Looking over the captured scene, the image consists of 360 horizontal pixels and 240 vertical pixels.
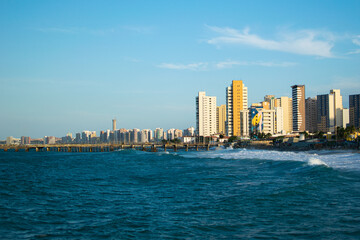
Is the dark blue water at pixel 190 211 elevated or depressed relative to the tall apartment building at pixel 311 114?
depressed

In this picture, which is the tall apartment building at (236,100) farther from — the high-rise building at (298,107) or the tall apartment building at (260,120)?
the high-rise building at (298,107)

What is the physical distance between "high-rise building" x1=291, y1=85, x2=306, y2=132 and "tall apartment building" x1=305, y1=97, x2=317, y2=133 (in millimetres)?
4056

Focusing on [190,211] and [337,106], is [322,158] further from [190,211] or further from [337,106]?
[337,106]

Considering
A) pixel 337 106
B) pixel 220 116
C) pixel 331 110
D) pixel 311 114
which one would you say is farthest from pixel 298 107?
pixel 220 116

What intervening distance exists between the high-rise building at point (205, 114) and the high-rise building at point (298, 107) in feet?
147

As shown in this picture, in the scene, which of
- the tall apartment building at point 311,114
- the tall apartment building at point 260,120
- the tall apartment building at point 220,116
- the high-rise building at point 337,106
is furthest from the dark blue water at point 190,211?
the tall apartment building at point 311,114

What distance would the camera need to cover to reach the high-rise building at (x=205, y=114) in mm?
164125

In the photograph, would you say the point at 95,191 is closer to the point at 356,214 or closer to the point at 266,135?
the point at 356,214

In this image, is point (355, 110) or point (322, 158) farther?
point (355, 110)

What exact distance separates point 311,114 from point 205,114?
64652 millimetres

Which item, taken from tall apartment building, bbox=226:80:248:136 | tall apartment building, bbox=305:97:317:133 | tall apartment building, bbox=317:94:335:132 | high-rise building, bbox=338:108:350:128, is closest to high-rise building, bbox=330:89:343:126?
high-rise building, bbox=338:108:350:128

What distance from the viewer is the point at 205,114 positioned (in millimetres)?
166250

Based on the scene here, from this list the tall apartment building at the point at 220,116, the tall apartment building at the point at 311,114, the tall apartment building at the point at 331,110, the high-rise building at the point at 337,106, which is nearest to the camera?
the tall apartment building at the point at 331,110

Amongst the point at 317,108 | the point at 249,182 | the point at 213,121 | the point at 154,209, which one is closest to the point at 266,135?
the point at 213,121
